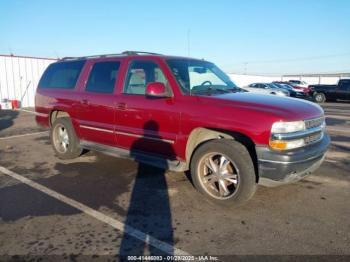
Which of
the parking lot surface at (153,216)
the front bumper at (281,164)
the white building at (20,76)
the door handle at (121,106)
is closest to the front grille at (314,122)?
the front bumper at (281,164)

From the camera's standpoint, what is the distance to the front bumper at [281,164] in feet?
12.1

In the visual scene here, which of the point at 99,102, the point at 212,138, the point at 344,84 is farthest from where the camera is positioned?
the point at 344,84

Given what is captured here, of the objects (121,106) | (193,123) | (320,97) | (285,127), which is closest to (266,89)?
(320,97)

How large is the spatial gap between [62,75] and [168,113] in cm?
315

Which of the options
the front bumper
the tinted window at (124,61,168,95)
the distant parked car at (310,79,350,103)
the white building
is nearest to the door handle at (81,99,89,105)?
the tinted window at (124,61,168,95)

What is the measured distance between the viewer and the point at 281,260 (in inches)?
115

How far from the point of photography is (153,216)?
3832mm

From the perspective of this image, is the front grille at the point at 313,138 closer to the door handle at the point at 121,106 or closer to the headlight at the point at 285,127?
the headlight at the point at 285,127

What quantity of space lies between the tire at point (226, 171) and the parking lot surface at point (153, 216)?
0.16 m

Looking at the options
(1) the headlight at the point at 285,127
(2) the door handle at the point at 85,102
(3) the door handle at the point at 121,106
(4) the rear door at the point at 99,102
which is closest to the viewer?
(1) the headlight at the point at 285,127

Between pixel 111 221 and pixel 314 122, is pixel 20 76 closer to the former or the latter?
pixel 111 221

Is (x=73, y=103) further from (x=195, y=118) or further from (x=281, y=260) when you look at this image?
(x=281, y=260)

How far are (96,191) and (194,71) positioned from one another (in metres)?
2.39

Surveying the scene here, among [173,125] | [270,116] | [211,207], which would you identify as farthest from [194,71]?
[211,207]
